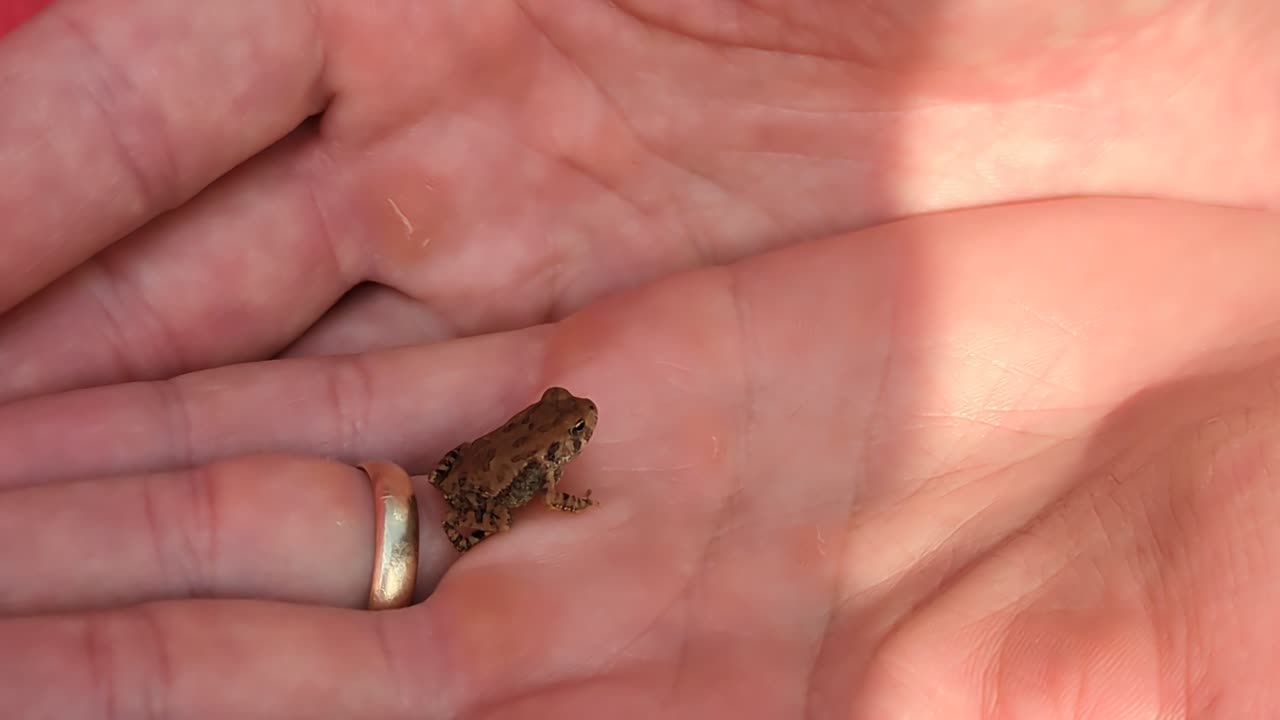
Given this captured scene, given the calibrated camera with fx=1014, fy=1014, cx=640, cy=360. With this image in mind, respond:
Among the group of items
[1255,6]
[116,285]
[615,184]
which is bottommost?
[116,285]

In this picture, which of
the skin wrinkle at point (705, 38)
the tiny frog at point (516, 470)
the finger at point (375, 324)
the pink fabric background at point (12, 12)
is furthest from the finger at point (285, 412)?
the pink fabric background at point (12, 12)

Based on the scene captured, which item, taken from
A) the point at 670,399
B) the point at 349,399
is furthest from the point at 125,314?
the point at 670,399

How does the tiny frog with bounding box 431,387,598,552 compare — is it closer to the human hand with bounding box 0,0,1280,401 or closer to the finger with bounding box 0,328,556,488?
the finger with bounding box 0,328,556,488

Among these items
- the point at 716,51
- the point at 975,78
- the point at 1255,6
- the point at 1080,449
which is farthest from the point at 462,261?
the point at 1255,6

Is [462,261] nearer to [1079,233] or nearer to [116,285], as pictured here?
[116,285]

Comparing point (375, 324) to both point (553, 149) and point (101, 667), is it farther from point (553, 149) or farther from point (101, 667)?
point (101, 667)
